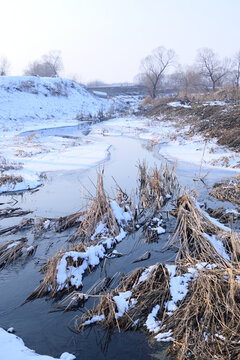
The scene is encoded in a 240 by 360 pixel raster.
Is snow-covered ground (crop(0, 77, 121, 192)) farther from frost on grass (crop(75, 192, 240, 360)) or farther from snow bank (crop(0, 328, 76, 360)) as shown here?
frost on grass (crop(75, 192, 240, 360))

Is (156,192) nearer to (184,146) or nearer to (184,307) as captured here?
(184,307)

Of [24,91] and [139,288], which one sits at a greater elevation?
[24,91]

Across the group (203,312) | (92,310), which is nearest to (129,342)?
(92,310)

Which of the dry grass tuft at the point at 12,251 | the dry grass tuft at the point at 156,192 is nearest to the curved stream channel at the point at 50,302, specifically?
the dry grass tuft at the point at 12,251

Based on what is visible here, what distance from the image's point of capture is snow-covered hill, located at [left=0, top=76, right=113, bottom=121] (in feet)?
107

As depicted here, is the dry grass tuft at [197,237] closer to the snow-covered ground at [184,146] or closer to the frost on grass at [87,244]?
the frost on grass at [87,244]

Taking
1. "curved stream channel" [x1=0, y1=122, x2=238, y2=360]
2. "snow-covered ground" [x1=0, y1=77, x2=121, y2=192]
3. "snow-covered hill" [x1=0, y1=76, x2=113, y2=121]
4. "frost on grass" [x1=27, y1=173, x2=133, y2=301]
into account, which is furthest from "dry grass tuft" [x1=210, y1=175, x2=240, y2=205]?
"snow-covered hill" [x1=0, y1=76, x2=113, y2=121]

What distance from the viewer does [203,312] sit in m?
3.69

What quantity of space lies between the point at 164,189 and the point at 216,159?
5355 millimetres

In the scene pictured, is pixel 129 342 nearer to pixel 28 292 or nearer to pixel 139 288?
pixel 139 288

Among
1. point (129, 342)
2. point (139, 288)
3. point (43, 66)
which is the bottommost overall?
point (129, 342)

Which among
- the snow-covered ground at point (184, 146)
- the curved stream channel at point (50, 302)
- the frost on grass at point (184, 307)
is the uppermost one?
the snow-covered ground at point (184, 146)

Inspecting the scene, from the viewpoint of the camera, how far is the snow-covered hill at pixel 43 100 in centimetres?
3262

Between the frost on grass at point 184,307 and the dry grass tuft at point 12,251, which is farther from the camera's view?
the dry grass tuft at point 12,251
